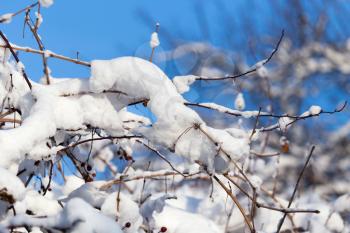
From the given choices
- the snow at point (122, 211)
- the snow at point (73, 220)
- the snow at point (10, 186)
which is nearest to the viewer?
the snow at point (73, 220)

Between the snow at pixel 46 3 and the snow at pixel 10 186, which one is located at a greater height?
the snow at pixel 46 3

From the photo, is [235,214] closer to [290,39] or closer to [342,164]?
[342,164]

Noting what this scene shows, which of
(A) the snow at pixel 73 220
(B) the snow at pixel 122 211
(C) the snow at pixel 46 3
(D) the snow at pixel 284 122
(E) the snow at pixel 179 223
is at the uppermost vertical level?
(C) the snow at pixel 46 3

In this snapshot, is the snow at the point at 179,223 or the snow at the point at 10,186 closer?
the snow at the point at 10,186

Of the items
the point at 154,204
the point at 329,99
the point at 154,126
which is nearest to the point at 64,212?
the point at 154,126

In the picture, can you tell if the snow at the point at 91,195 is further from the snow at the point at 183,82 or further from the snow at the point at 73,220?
the snow at the point at 73,220

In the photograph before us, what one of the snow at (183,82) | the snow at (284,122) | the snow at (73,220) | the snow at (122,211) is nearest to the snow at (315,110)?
the snow at (284,122)

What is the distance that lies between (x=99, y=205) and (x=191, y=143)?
0.40 meters

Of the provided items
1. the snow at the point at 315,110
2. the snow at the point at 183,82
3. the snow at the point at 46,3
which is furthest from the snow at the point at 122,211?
the snow at the point at 46,3

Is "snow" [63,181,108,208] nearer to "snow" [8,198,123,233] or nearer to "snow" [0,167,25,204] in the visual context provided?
"snow" [0,167,25,204]

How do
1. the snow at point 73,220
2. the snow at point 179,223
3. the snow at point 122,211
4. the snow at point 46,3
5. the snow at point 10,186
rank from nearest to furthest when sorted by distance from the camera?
the snow at point 73,220, the snow at point 10,186, the snow at point 122,211, the snow at point 46,3, the snow at point 179,223

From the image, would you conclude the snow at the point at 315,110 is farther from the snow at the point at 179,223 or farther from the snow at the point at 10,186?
the snow at the point at 10,186

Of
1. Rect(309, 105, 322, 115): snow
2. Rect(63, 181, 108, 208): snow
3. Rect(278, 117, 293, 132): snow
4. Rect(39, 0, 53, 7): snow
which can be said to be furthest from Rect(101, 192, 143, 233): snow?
Rect(39, 0, 53, 7): snow

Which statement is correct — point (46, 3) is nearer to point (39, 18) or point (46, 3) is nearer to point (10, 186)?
point (39, 18)
